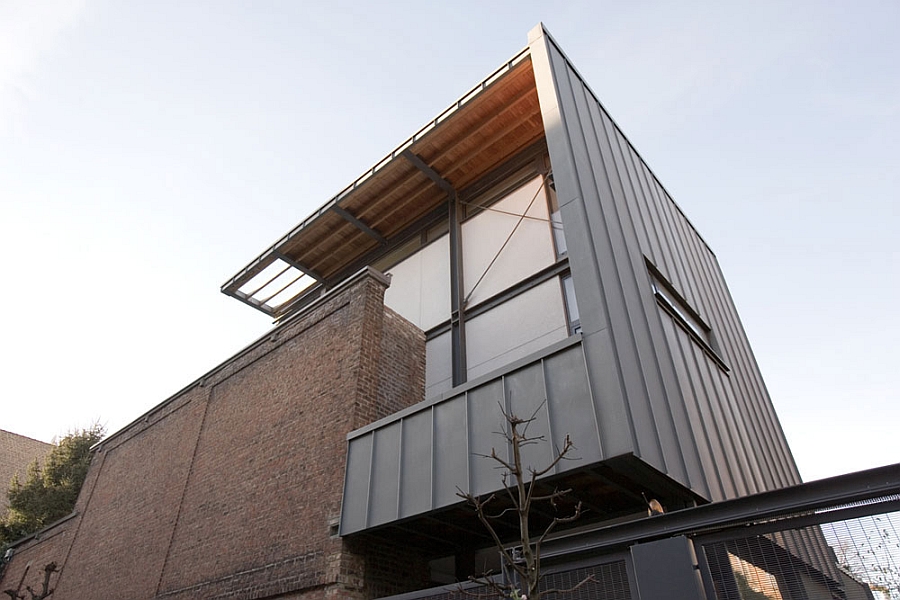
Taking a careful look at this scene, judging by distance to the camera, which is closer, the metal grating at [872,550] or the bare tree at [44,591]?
the metal grating at [872,550]

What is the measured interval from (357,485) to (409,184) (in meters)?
8.05

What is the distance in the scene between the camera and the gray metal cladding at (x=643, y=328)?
7.38 m

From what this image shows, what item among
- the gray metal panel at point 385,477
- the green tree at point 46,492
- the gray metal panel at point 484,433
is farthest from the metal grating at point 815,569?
Answer: the green tree at point 46,492

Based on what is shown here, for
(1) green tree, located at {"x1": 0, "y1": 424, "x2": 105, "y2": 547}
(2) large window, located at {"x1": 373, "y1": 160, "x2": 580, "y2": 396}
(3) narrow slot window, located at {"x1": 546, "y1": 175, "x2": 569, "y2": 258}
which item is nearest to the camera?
(2) large window, located at {"x1": 373, "y1": 160, "x2": 580, "y2": 396}

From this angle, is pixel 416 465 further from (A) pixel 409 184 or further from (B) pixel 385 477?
(A) pixel 409 184

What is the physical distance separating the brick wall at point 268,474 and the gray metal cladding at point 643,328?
4.61 metres

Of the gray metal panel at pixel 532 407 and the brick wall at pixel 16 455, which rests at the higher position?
the brick wall at pixel 16 455

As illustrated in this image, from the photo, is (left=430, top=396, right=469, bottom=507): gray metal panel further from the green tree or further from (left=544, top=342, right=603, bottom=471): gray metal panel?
the green tree

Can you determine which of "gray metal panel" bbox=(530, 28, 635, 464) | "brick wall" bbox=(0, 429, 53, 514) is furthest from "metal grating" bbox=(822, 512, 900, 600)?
"brick wall" bbox=(0, 429, 53, 514)

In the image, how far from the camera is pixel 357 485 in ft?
30.8

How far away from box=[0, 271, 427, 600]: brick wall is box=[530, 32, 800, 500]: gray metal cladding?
461cm

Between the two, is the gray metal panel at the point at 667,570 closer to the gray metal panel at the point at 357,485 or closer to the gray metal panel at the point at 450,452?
the gray metal panel at the point at 450,452

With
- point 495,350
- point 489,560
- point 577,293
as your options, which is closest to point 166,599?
point 489,560

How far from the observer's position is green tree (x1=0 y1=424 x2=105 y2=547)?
81.5ft
